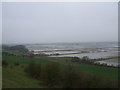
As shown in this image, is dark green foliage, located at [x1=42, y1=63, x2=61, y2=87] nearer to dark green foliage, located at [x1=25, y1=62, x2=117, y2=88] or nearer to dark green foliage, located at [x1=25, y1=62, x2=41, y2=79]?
dark green foliage, located at [x1=25, y1=62, x2=117, y2=88]

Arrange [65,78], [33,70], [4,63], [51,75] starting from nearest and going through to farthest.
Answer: [65,78] → [51,75] → [33,70] → [4,63]

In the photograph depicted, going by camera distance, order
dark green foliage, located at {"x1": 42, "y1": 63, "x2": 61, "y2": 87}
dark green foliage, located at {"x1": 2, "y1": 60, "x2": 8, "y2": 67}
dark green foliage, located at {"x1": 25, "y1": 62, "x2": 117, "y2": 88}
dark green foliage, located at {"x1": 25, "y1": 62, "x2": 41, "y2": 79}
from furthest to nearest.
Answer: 1. dark green foliage, located at {"x1": 2, "y1": 60, "x2": 8, "y2": 67}
2. dark green foliage, located at {"x1": 25, "y1": 62, "x2": 41, "y2": 79}
3. dark green foliage, located at {"x1": 42, "y1": 63, "x2": 61, "y2": 87}
4. dark green foliage, located at {"x1": 25, "y1": 62, "x2": 117, "y2": 88}

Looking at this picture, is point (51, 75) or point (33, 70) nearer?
point (51, 75)

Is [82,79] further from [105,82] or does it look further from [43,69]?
[43,69]

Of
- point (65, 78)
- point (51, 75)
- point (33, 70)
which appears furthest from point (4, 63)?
point (65, 78)

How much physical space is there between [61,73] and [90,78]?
123 cm

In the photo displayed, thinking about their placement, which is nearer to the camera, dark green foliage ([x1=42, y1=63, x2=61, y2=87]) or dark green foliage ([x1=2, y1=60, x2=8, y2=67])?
dark green foliage ([x1=42, y1=63, x2=61, y2=87])

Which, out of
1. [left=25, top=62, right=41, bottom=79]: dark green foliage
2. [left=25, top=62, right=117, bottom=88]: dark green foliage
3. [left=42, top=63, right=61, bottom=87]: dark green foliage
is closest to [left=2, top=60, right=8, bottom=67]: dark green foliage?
[left=25, top=62, right=41, bottom=79]: dark green foliage

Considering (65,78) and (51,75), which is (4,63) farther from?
(65,78)

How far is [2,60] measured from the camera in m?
9.40

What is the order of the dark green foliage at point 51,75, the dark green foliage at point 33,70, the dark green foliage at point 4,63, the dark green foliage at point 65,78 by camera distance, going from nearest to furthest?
1. the dark green foliage at point 65,78
2. the dark green foliage at point 51,75
3. the dark green foliage at point 33,70
4. the dark green foliage at point 4,63

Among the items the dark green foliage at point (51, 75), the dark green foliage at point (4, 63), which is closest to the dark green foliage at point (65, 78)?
the dark green foliage at point (51, 75)

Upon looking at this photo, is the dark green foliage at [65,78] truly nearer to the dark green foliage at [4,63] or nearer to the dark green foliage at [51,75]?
the dark green foliage at [51,75]

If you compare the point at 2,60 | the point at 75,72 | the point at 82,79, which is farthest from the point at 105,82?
the point at 2,60
